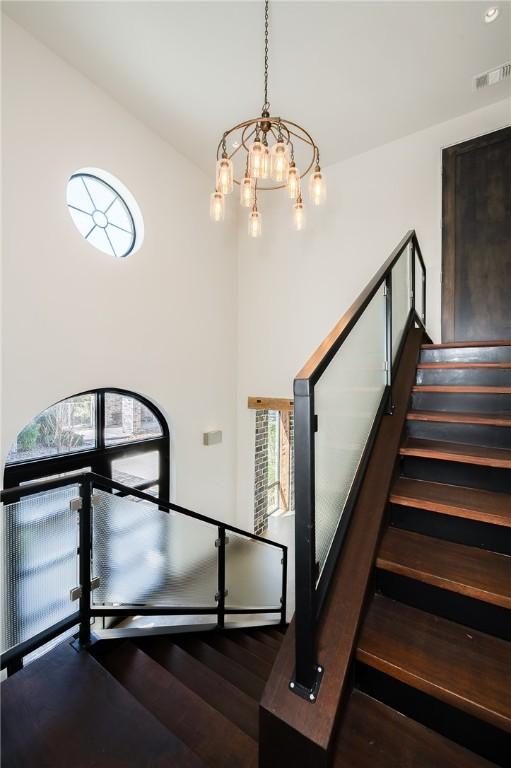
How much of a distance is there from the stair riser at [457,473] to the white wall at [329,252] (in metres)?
2.60

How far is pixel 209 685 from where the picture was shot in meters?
1.77

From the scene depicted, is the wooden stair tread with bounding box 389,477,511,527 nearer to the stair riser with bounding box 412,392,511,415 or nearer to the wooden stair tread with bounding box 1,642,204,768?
the stair riser with bounding box 412,392,511,415

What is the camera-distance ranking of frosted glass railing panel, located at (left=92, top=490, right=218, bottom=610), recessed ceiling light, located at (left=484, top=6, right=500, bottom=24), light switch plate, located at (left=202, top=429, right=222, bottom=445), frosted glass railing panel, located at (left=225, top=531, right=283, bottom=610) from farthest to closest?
light switch plate, located at (left=202, top=429, right=222, bottom=445)
frosted glass railing panel, located at (left=225, top=531, right=283, bottom=610)
recessed ceiling light, located at (left=484, top=6, right=500, bottom=24)
frosted glass railing panel, located at (left=92, top=490, right=218, bottom=610)

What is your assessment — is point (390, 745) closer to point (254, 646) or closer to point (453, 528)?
point (453, 528)

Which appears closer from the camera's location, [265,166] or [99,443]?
[265,166]

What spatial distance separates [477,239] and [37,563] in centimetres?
470

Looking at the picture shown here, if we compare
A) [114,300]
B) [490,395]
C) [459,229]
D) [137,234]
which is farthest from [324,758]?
[459,229]

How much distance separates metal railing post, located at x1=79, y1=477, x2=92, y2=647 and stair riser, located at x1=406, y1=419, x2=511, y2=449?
1913 millimetres

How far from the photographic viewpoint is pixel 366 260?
420cm

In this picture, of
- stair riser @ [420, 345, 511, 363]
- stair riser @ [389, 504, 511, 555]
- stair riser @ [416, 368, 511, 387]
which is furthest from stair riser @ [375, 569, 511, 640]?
stair riser @ [420, 345, 511, 363]

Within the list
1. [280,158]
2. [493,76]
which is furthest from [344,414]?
[493,76]

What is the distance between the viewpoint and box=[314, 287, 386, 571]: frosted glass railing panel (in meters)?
1.18

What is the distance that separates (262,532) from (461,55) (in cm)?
607

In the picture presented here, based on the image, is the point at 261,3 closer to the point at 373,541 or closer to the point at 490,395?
the point at 490,395
